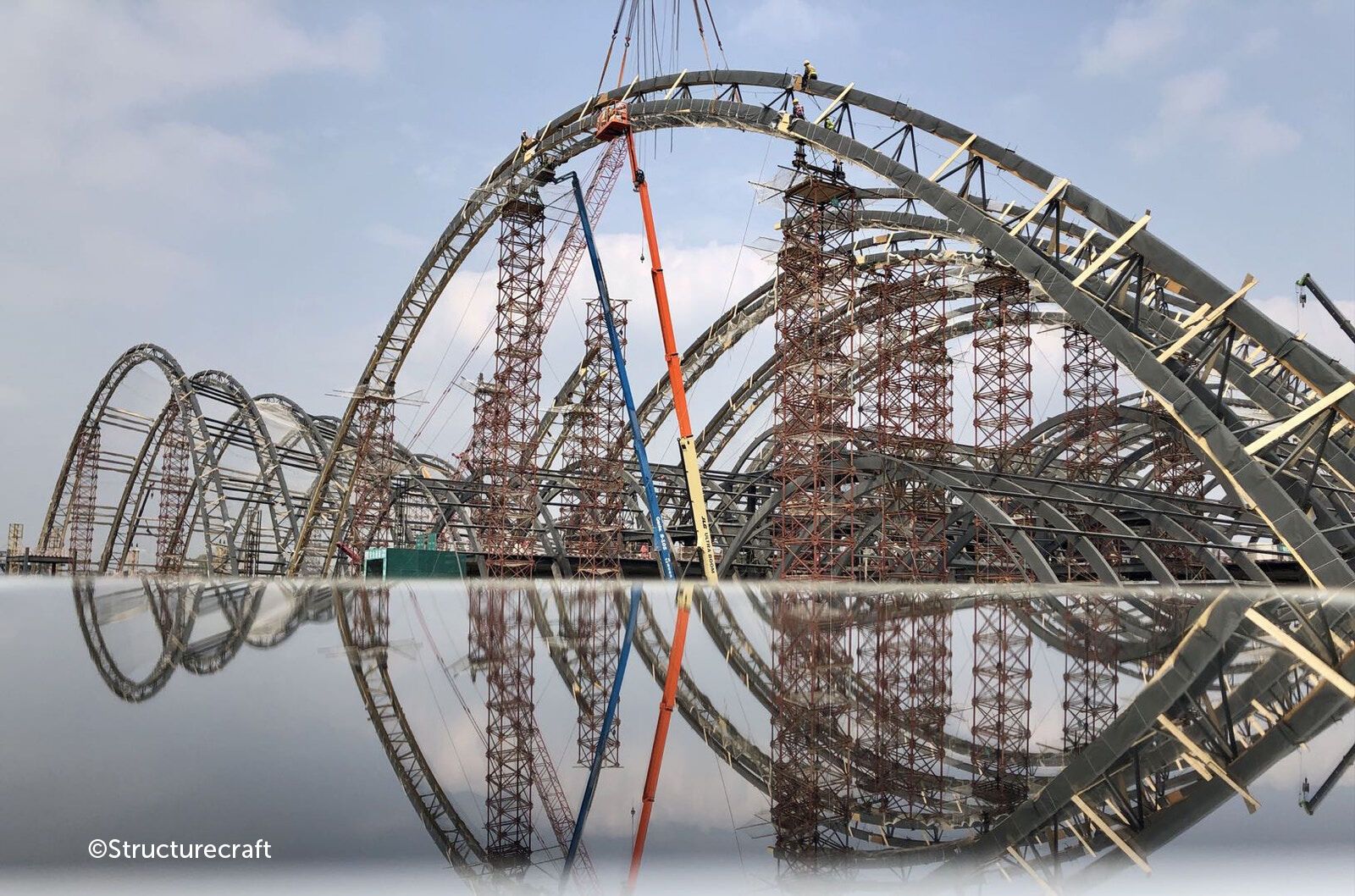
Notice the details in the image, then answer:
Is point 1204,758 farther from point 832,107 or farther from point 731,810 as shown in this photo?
point 832,107

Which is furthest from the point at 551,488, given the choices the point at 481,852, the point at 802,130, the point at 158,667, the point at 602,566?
the point at 481,852

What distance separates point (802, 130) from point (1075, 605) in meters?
19.2

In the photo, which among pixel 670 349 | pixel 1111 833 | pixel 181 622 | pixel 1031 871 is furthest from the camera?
pixel 670 349

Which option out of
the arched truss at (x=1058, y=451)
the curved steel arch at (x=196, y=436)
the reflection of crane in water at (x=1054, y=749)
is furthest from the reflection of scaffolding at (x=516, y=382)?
the reflection of crane in water at (x=1054, y=749)

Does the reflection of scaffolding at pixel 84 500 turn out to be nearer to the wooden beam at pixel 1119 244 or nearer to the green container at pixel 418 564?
the green container at pixel 418 564

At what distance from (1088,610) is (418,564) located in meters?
35.8

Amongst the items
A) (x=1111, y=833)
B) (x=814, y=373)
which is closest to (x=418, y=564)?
(x=814, y=373)

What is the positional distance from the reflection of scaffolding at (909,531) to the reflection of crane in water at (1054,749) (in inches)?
7.2

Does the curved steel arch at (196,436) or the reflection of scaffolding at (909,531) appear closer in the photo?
the reflection of scaffolding at (909,531)

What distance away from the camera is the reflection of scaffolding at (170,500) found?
6331 cm

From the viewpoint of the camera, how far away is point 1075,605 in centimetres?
1639

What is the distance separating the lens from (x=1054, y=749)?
14.1 ft

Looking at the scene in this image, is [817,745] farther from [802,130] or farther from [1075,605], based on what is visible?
[802,130]

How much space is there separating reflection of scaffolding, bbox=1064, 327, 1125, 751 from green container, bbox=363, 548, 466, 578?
25528 mm
